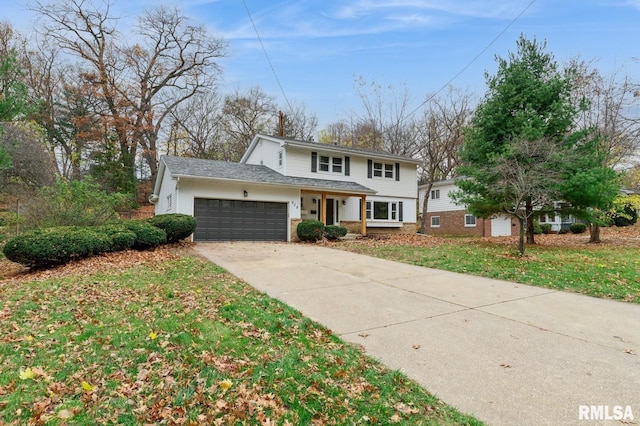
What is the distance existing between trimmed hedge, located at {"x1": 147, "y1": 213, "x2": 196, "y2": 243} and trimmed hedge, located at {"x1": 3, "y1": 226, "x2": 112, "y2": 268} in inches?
114

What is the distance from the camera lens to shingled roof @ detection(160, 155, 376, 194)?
15320 millimetres

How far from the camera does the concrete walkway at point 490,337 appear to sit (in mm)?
2758

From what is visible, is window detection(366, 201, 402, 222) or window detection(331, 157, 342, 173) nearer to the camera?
window detection(331, 157, 342, 173)

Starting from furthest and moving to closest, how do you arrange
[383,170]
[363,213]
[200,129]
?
[200,129]
[383,170]
[363,213]

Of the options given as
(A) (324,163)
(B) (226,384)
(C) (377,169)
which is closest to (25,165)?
(A) (324,163)

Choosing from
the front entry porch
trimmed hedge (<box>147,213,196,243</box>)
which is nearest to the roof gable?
the front entry porch

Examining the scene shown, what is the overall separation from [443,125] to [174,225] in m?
22.2

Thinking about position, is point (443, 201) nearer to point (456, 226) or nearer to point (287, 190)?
point (456, 226)

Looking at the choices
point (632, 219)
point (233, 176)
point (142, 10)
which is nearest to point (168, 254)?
point (233, 176)

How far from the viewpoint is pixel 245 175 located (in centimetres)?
1647

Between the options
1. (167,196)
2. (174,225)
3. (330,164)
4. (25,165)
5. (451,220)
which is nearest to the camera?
(174,225)

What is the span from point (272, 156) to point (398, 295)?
15148mm

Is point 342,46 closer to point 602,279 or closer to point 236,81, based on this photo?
point 602,279

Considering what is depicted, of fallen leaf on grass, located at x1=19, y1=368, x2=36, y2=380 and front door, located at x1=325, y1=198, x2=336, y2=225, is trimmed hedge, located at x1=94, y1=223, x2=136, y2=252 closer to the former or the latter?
fallen leaf on grass, located at x1=19, y1=368, x2=36, y2=380
